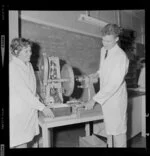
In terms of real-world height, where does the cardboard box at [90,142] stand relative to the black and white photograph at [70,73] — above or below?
below

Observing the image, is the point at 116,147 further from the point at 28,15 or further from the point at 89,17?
the point at 28,15

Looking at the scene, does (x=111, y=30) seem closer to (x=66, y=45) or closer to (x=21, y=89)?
(x=66, y=45)

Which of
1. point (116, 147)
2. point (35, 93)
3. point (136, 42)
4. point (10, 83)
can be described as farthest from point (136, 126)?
point (10, 83)

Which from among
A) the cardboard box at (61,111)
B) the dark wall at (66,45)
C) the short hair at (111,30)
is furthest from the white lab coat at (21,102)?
the short hair at (111,30)

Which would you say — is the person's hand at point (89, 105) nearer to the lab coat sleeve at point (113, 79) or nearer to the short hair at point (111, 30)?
the lab coat sleeve at point (113, 79)

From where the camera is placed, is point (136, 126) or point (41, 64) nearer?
point (41, 64)

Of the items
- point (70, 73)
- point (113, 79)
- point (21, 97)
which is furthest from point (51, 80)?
point (113, 79)

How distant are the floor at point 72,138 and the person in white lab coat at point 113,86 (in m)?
0.19

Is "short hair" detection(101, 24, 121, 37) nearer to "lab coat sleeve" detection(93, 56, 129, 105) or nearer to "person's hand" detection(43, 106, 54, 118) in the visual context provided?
"lab coat sleeve" detection(93, 56, 129, 105)

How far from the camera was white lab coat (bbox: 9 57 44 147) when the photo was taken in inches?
53.2

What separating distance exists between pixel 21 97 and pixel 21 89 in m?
0.06

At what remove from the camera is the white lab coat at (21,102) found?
4.43ft
